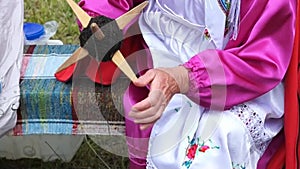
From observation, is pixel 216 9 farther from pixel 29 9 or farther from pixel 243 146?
pixel 29 9

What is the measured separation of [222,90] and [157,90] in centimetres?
23

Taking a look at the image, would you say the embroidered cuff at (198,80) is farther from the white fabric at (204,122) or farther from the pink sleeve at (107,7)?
the pink sleeve at (107,7)

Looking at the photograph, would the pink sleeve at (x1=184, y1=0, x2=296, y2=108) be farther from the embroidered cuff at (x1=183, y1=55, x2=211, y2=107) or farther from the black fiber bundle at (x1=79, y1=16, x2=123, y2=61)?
the black fiber bundle at (x1=79, y1=16, x2=123, y2=61)

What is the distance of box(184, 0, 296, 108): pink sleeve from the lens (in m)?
1.77

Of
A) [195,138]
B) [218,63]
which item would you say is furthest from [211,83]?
[195,138]

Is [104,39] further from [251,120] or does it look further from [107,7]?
Result: [251,120]

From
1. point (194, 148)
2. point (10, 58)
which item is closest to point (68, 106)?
point (10, 58)

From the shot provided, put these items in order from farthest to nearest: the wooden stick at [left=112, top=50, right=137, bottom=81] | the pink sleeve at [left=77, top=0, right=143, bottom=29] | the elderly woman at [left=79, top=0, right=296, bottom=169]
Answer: the pink sleeve at [left=77, top=0, right=143, bottom=29] → the wooden stick at [left=112, top=50, right=137, bottom=81] → the elderly woman at [left=79, top=0, right=296, bottom=169]

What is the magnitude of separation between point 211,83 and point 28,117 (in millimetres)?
763

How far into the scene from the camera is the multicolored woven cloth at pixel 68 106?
84.7 inches

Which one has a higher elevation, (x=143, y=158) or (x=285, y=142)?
(x=285, y=142)

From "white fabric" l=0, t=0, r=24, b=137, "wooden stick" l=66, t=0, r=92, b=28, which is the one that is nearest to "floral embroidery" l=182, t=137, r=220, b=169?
"wooden stick" l=66, t=0, r=92, b=28

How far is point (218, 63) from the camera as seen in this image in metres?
1.78

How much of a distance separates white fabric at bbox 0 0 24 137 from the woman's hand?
2.02ft
